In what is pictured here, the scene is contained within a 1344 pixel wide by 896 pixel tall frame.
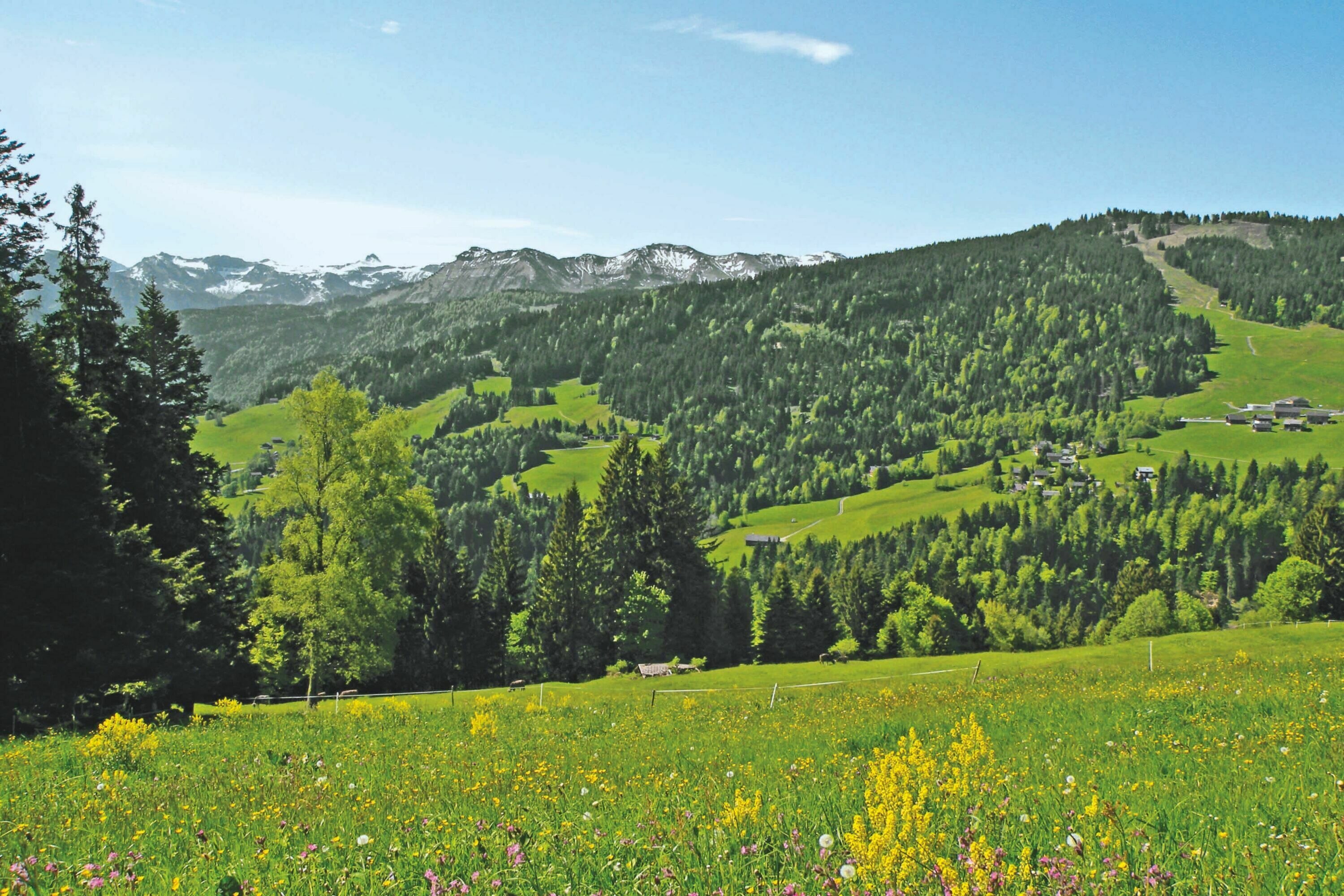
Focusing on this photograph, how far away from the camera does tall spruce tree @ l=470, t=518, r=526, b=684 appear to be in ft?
257

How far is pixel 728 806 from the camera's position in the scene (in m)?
6.59

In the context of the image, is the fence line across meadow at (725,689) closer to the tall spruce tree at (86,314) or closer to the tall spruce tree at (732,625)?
the tall spruce tree at (86,314)

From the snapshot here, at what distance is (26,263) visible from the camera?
31984mm

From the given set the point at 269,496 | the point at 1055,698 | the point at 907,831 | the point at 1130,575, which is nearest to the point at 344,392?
the point at 269,496

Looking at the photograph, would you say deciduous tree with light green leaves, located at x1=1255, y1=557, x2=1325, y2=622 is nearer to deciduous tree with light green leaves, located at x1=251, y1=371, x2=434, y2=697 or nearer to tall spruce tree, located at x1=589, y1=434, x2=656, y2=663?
tall spruce tree, located at x1=589, y1=434, x2=656, y2=663

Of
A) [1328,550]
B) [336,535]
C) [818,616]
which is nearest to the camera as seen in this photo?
[336,535]

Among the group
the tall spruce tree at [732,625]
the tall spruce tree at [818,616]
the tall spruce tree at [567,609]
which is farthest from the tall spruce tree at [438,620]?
the tall spruce tree at [818,616]

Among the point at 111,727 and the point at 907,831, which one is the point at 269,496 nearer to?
the point at 111,727

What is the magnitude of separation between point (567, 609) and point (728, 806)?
65719mm

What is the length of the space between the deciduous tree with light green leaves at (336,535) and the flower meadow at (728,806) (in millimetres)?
23243

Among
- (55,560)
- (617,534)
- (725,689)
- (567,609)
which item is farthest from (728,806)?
(567,609)

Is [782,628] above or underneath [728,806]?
underneath

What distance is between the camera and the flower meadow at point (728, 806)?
511cm

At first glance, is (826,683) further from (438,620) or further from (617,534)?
(438,620)
